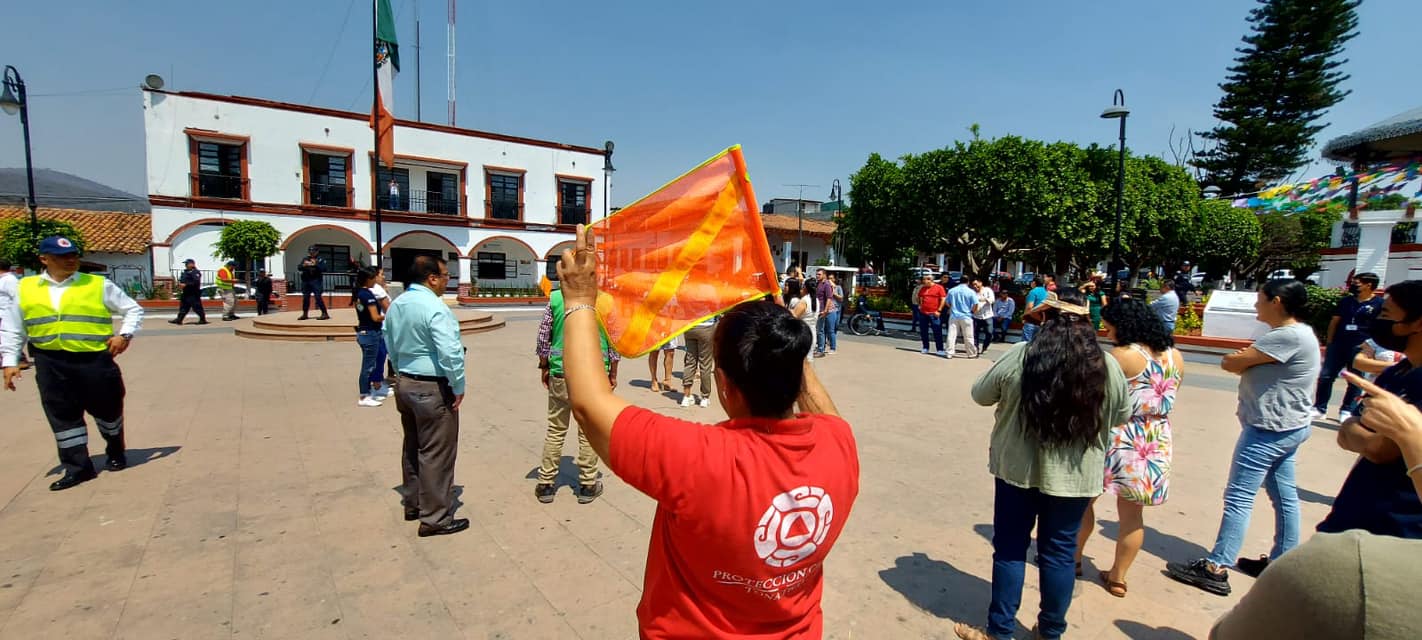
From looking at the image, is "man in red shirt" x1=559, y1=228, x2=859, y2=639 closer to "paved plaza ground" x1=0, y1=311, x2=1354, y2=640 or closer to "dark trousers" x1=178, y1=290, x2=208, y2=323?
"paved plaza ground" x1=0, y1=311, x2=1354, y2=640

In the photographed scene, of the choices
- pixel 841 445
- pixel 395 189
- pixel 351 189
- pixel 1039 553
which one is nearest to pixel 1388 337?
pixel 1039 553

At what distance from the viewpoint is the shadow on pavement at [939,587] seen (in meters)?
3.10

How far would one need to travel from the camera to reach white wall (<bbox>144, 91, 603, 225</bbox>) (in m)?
22.1

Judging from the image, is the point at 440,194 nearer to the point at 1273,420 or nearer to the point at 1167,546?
the point at 1167,546

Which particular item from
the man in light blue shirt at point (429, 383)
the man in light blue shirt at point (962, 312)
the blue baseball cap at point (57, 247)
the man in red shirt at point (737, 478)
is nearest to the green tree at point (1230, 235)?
the man in light blue shirt at point (962, 312)

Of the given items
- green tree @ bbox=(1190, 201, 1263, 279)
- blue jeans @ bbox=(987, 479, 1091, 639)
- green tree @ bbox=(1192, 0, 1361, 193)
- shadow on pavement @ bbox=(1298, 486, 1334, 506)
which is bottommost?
shadow on pavement @ bbox=(1298, 486, 1334, 506)

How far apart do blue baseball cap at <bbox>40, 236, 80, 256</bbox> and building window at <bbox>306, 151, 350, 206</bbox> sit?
23.9 m

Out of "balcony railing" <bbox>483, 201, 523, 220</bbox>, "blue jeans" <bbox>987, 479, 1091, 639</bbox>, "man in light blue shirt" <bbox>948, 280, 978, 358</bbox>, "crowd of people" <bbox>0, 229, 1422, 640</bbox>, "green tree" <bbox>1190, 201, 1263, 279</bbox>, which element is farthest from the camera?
"balcony railing" <bbox>483, 201, 523, 220</bbox>

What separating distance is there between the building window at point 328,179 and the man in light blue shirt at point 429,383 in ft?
84.2

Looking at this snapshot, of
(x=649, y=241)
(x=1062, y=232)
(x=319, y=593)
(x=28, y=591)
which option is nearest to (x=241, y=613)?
(x=319, y=593)

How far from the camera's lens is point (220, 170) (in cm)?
2334

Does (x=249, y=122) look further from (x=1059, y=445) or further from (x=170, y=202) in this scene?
(x=1059, y=445)

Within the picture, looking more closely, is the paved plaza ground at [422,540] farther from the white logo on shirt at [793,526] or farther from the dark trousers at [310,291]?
the dark trousers at [310,291]

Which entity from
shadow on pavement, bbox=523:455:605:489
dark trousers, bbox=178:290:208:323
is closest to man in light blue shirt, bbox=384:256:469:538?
shadow on pavement, bbox=523:455:605:489
